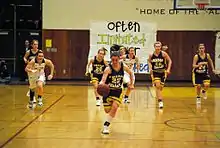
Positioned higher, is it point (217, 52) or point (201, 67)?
point (217, 52)

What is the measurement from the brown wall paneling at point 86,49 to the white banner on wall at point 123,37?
40 cm

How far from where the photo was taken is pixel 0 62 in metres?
24.9

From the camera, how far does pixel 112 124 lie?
1122 centimetres

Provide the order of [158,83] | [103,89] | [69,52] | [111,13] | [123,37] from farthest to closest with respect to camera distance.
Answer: [69,52] < [123,37] < [111,13] < [158,83] < [103,89]

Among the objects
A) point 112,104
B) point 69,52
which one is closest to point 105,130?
point 112,104

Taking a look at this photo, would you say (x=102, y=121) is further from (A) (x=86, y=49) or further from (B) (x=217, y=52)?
(B) (x=217, y=52)

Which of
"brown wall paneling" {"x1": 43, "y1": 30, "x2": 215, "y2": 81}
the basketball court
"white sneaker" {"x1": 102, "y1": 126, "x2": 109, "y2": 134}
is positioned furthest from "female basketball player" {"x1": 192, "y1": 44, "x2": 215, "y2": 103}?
"brown wall paneling" {"x1": 43, "y1": 30, "x2": 215, "y2": 81}

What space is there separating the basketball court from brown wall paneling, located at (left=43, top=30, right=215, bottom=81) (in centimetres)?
630

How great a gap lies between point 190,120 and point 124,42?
43.8ft

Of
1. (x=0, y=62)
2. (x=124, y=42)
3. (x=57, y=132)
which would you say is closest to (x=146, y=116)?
(x=57, y=132)

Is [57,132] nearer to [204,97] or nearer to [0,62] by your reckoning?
[204,97]

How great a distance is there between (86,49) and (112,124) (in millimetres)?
14090

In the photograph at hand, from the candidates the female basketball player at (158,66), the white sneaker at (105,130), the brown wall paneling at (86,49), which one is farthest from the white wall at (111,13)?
the white sneaker at (105,130)

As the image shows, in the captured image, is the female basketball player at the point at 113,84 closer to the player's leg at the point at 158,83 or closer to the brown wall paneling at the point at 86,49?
the player's leg at the point at 158,83
